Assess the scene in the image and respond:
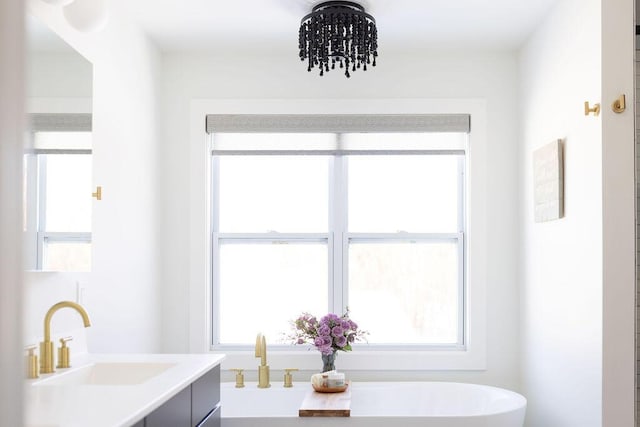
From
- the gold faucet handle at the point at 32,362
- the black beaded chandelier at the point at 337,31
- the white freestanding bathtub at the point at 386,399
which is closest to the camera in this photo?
the gold faucet handle at the point at 32,362

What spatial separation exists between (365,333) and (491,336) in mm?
739

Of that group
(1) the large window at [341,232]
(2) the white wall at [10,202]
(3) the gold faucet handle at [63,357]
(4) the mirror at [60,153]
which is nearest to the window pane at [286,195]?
(1) the large window at [341,232]

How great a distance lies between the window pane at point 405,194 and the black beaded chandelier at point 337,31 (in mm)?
1017

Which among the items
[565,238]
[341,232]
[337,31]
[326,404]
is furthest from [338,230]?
[565,238]

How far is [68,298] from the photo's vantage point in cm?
270

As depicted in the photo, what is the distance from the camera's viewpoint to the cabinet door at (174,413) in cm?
185

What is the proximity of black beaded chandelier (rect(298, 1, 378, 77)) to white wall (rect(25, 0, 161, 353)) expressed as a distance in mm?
909

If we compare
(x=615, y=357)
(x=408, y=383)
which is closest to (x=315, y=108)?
(x=408, y=383)

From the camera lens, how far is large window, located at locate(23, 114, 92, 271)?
2.09 metres

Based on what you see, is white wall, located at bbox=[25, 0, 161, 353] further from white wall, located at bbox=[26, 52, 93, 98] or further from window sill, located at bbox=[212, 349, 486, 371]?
window sill, located at bbox=[212, 349, 486, 371]

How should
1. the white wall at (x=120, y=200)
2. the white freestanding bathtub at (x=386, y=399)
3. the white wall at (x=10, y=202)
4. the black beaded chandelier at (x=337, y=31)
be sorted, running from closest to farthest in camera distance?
the white wall at (x=10, y=202)
the white wall at (x=120, y=200)
the black beaded chandelier at (x=337, y=31)
the white freestanding bathtub at (x=386, y=399)

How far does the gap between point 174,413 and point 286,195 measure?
2.36 meters

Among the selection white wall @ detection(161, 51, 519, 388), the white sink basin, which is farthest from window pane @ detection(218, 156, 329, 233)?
the white sink basin

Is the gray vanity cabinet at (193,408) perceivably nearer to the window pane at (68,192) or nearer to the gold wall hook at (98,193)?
the window pane at (68,192)
